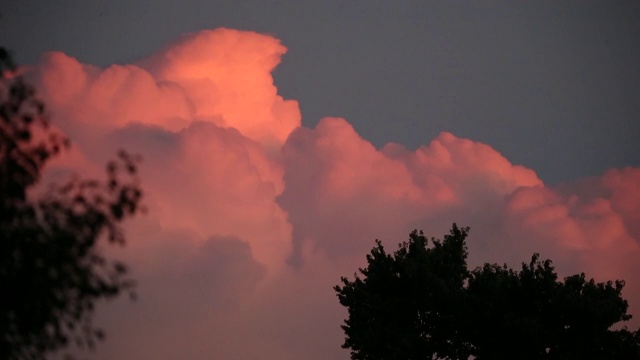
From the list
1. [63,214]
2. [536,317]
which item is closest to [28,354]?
[63,214]

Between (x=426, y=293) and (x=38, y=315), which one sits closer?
(x=38, y=315)

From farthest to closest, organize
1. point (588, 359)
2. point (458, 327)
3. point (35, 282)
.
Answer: point (458, 327) < point (588, 359) < point (35, 282)

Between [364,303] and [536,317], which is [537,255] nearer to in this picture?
[536,317]

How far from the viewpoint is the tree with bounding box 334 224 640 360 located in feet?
188

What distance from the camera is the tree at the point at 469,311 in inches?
2253

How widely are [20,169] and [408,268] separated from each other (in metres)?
47.8

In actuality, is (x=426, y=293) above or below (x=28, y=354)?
above

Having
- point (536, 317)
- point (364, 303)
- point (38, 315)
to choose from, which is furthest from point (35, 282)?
point (364, 303)

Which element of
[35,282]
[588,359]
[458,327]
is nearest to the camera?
[35,282]

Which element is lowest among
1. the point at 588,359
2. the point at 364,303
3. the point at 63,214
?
the point at 63,214

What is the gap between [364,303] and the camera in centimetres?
6562

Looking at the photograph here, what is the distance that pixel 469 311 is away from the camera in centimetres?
6103

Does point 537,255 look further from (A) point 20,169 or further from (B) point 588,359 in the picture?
(A) point 20,169

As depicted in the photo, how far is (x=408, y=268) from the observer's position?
63.7 m
